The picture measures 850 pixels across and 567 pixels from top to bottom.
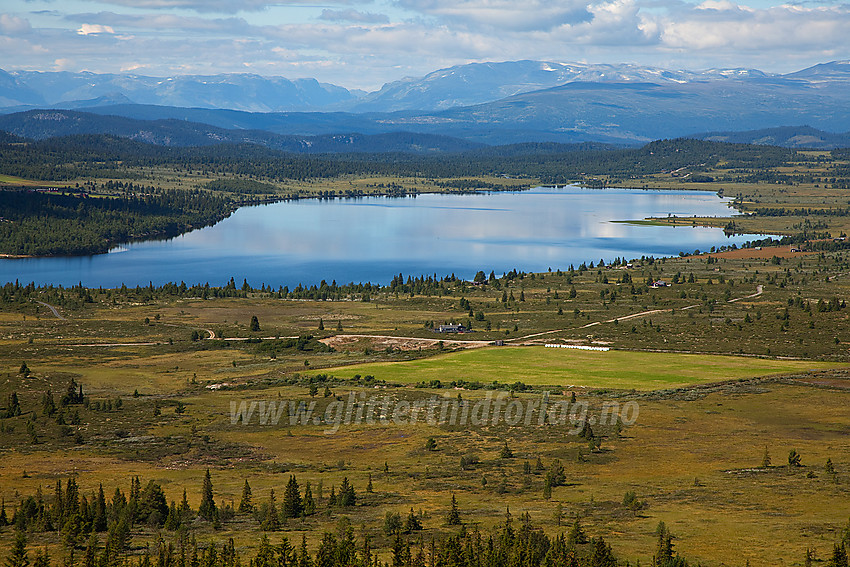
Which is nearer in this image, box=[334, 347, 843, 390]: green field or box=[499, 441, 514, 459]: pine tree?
box=[499, 441, 514, 459]: pine tree

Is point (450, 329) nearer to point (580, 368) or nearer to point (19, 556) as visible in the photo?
point (580, 368)

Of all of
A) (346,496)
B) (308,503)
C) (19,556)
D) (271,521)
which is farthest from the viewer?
(346,496)

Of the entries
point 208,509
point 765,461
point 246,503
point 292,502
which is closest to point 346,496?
point 292,502

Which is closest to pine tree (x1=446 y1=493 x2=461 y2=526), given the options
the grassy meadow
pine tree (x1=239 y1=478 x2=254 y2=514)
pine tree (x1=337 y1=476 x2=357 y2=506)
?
the grassy meadow

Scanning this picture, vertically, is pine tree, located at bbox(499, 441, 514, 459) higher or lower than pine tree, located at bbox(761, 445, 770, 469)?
lower

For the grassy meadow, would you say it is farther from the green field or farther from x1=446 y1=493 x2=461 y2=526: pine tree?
x1=446 y1=493 x2=461 y2=526: pine tree

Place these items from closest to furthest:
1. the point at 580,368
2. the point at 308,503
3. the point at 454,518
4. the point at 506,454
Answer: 1. the point at 454,518
2. the point at 308,503
3. the point at 506,454
4. the point at 580,368

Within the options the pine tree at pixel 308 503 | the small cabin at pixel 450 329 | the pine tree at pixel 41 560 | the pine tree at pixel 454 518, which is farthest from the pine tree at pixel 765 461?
the small cabin at pixel 450 329

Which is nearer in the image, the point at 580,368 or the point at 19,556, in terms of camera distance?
the point at 19,556
